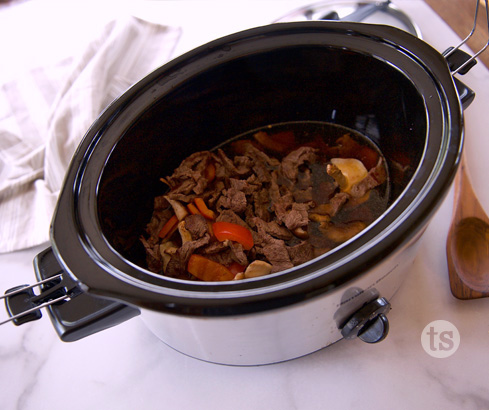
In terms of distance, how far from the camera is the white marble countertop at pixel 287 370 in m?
0.80

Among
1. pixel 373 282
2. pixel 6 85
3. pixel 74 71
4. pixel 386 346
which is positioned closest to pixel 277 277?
pixel 373 282

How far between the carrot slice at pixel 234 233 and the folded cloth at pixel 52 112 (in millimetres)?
446

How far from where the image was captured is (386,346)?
847 mm

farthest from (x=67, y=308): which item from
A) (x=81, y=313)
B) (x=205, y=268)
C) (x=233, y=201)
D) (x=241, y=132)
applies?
(x=241, y=132)

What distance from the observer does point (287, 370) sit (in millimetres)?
846

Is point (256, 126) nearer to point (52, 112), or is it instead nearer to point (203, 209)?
point (203, 209)

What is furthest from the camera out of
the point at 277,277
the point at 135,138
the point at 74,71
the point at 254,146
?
the point at 74,71

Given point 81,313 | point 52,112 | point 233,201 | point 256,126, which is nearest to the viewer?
point 81,313

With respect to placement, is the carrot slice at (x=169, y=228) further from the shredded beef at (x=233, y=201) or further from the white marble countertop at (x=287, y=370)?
the white marble countertop at (x=287, y=370)

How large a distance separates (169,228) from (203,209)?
8 centimetres

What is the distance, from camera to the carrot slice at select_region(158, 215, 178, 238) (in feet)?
3.01

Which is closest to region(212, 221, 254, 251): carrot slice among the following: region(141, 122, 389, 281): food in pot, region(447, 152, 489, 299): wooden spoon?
region(141, 122, 389, 281): food in pot

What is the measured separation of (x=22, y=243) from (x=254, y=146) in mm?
586

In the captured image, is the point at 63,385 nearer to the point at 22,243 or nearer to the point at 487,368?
the point at 22,243
